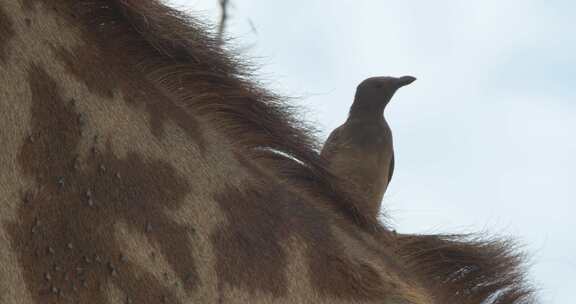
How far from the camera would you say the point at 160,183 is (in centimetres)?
179

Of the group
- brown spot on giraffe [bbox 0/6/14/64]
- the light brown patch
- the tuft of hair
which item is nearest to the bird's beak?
the tuft of hair

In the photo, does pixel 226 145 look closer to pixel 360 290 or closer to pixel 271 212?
pixel 271 212

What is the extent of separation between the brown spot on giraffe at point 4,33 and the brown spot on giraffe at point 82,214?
0.17 ft

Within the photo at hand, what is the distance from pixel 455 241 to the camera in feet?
7.19

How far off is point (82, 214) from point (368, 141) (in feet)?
5.38

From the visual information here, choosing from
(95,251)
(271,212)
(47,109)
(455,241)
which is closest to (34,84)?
(47,109)

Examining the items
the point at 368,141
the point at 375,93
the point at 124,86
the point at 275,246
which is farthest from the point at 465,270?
the point at 375,93

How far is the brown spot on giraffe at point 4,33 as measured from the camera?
5.55 feet

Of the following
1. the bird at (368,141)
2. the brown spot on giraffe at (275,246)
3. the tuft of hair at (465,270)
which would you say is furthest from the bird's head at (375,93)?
the brown spot on giraffe at (275,246)

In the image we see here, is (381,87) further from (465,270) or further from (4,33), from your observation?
(4,33)

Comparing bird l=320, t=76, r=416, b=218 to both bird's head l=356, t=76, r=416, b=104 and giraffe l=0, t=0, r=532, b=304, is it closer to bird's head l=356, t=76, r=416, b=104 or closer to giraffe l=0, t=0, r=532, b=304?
bird's head l=356, t=76, r=416, b=104

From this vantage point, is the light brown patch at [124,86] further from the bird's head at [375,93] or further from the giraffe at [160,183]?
the bird's head at [375,93]

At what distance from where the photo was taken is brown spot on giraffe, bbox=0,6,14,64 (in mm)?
1692

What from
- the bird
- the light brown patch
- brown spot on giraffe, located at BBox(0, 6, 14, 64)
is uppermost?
brown spot on giraffe, located at BBox(0, 6, 14, 64)
